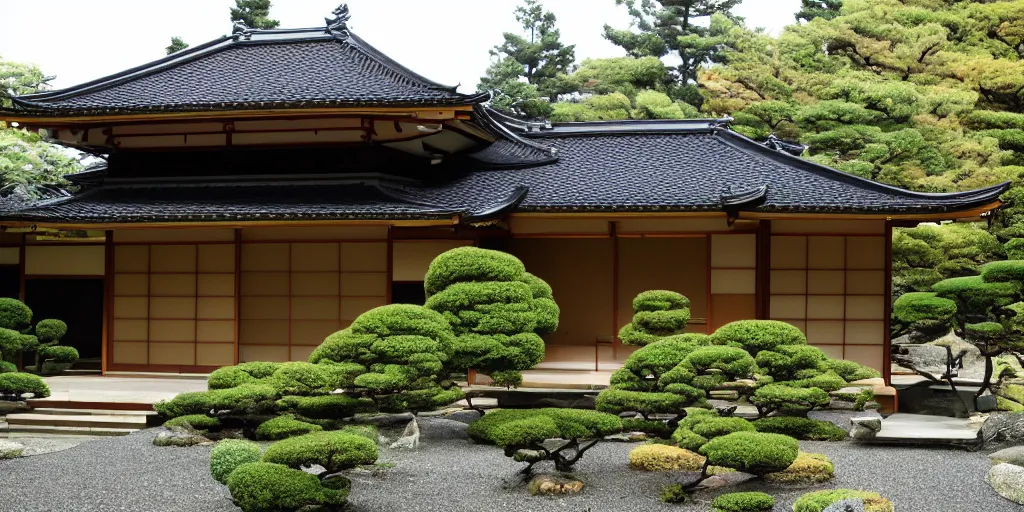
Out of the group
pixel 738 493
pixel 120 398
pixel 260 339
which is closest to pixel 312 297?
pixel 260 339

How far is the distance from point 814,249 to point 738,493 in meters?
7.60

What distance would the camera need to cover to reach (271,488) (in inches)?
313

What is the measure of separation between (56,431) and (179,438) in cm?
273

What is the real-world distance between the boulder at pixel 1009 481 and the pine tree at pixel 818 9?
33.6m

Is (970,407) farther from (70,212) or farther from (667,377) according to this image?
(70,212)

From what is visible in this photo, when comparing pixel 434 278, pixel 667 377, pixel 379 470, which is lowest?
pixel 379 470

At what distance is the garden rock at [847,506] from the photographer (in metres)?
7.54

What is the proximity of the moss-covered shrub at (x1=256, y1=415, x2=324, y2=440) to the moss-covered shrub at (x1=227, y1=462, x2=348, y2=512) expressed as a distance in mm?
3320

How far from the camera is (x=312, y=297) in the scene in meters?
16.2

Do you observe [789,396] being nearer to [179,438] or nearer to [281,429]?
[281,429]

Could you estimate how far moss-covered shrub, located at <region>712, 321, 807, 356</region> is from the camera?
10.6 m

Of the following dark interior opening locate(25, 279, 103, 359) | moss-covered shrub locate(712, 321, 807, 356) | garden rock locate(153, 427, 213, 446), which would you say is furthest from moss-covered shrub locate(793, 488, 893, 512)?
dark interior opening locate(25, 279, 103, 359)

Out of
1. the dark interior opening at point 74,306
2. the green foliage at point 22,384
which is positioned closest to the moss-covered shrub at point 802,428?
the green foliage at point 22,384

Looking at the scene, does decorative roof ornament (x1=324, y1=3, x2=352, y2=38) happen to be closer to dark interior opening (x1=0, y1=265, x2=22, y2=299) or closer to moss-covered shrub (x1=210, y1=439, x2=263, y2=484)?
dark interior opening (x1=0, y1=265, x2=22, y2=299)
